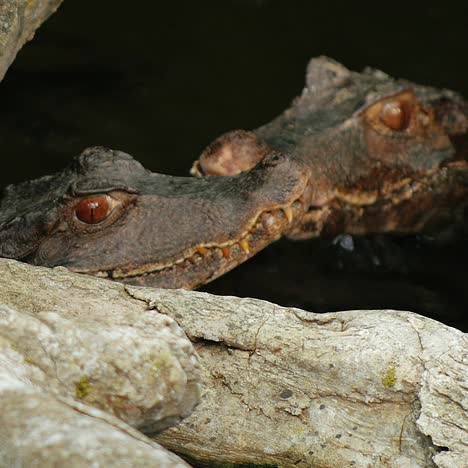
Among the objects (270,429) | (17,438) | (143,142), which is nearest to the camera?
(17,438)

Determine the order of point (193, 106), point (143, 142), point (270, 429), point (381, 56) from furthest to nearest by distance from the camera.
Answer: point (381, 56), point (193, 106), point (143, 142), point (270, 429)

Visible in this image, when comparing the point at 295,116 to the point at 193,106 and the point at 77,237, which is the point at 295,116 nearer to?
the point at 193,106

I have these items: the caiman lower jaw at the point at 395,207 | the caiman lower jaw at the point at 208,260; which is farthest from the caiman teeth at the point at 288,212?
the caiman lower jaw at the point at 395,207

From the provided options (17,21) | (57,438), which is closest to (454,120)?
(17,21)

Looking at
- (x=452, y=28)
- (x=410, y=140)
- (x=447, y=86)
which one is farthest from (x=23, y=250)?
(x=452, y=28)

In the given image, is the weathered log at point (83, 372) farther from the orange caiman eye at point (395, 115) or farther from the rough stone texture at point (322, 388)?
the orange caiman eye at point (395, 115)

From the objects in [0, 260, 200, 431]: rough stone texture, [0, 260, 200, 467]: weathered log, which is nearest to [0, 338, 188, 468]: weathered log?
[0, 260, 200, 467]: weathered log

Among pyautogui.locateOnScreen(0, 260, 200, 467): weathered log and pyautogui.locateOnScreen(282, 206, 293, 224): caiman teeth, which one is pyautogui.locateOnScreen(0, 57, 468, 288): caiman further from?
pyautogui.locateOnScreen(0, 260, 200, 467): weathered log
